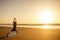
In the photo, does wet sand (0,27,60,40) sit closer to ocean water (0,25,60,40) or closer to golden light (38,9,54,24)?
ocean water (0,25,60,40)

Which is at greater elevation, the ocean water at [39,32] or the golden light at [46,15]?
the golden light at [46,15]

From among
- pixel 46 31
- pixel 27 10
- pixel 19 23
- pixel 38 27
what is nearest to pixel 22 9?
pixel 27 10

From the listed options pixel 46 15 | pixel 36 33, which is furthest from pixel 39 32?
pixel 46 15

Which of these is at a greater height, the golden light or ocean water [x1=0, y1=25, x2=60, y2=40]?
the golden light

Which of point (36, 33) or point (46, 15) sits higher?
point (46, 15)

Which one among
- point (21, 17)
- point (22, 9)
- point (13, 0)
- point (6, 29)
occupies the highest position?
point (13, 0)

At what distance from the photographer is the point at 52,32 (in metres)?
1.29

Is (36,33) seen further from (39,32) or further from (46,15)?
(46,15)

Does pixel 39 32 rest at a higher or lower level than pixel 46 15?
lower

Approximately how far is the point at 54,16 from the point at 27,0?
16.0 inches

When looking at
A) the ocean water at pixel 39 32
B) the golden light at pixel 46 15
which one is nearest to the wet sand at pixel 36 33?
the ocean water at pixel 39 32

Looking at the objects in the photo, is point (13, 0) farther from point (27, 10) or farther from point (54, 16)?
point (54, 16)

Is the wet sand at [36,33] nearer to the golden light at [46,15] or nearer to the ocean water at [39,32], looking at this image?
the ocean water at [39,32]

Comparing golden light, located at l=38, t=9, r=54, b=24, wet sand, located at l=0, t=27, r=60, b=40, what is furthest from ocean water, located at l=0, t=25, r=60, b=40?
golden light, located at l=38, t=9, r=54, b=24
